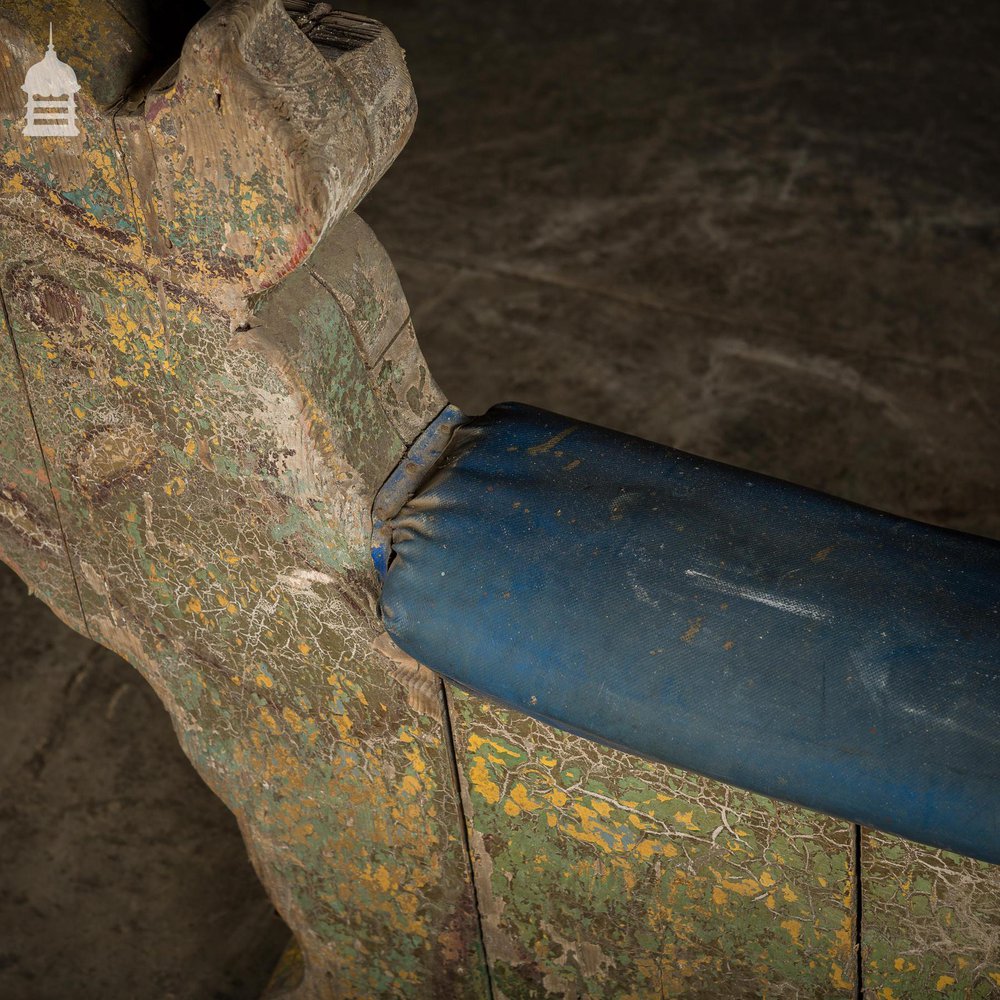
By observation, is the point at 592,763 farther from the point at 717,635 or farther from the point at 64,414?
the point at 64,414

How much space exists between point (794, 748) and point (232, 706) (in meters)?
0.79

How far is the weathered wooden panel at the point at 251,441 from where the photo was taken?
4.00 ft

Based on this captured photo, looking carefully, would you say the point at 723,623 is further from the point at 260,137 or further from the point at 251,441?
the point at 260,137

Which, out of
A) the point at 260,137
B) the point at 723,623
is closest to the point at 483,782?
the point at 723,623

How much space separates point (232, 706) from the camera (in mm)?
1714

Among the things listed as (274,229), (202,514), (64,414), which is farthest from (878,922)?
(64,414)

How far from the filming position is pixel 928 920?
1.43 metres

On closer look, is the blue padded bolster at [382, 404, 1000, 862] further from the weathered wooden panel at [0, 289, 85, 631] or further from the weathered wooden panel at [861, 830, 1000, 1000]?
the weathered wooden panel at [0, 289, 85, 631]

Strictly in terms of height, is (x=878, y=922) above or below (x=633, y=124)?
above

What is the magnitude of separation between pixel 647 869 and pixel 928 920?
1.08ft

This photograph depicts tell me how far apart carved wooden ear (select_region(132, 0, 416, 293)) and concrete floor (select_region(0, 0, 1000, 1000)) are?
1733 mm

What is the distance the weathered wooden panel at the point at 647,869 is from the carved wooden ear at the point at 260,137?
1.94 ft

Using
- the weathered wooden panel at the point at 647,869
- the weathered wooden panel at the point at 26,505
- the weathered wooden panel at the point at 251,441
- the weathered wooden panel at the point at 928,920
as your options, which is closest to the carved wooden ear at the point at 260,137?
the weathered wooden panel at the point at 251,441

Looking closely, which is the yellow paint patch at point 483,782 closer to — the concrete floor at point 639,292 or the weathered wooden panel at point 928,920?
the weathered wooden panel at point 928,920
